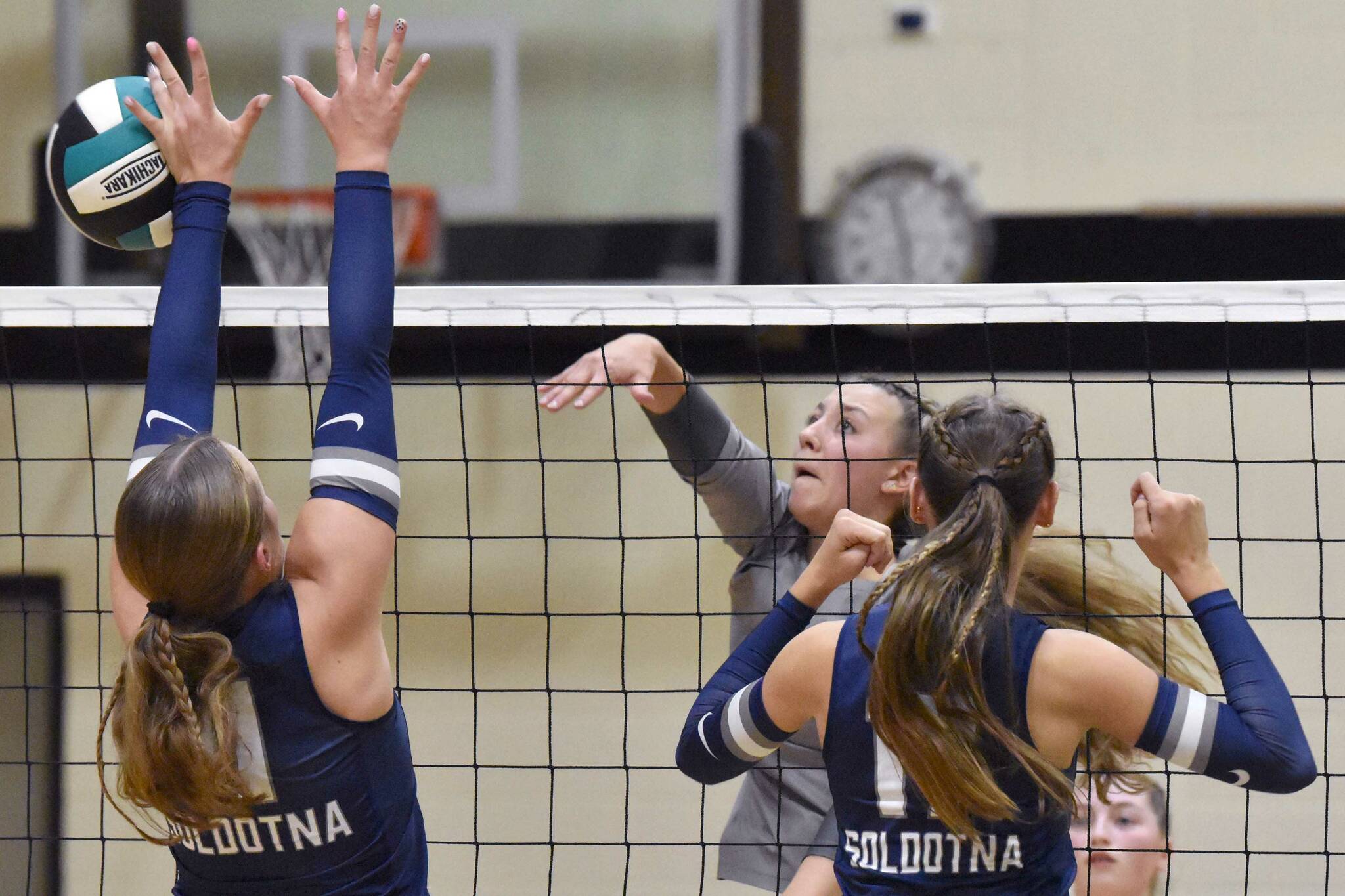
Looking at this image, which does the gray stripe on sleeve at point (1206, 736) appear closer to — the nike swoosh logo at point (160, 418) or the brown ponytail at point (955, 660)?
the brown ponytail at point (955, 660)

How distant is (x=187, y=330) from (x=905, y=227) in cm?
387

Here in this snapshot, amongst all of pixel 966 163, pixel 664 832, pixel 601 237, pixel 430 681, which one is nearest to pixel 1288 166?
pixel 966 163

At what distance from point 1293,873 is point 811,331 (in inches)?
112

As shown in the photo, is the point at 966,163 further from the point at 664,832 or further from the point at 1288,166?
the point at 664,832

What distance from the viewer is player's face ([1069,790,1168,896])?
2.96 m

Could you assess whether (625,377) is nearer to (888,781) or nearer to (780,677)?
(780,677)

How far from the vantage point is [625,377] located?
221 centimetres

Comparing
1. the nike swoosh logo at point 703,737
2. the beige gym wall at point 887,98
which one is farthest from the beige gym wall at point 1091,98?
the nike swoosh logo at point 703,737

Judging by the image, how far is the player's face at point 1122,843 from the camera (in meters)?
2.96

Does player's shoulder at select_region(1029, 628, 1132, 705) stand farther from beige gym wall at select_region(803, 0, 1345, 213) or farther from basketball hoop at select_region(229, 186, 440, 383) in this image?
basketball hoop at select_region(229, 186, 440, 383)

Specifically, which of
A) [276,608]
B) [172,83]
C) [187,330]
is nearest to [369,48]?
[172,83]

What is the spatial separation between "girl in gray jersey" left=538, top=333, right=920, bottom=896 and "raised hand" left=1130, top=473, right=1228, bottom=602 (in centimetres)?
65

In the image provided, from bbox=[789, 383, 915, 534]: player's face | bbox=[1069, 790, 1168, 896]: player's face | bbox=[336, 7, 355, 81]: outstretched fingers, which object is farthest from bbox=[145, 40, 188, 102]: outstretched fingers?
bbox=[1069, 790, 1168, 896]: player's face

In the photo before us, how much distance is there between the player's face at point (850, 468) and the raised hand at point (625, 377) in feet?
0.91
